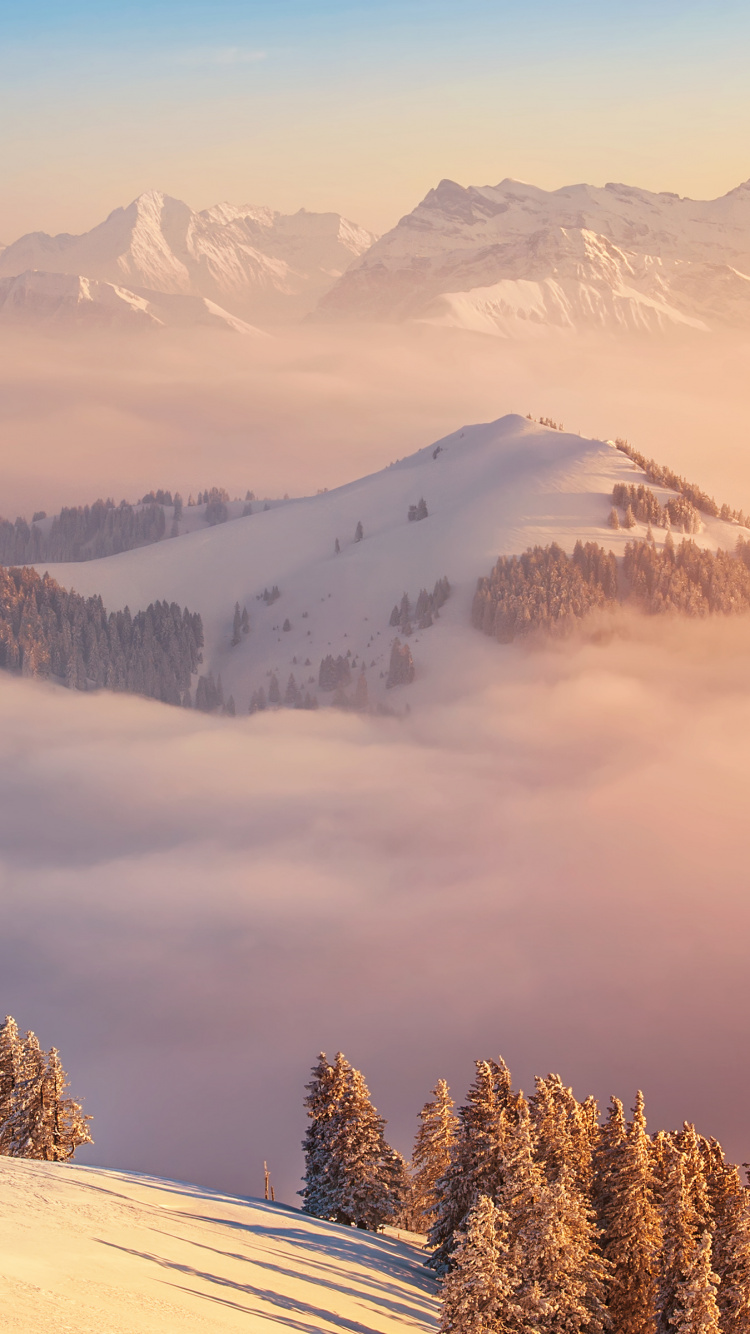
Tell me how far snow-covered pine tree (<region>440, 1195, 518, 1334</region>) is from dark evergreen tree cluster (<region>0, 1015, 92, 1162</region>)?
40.0m

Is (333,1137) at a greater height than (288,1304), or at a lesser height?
greater

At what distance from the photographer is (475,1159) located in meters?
79.8

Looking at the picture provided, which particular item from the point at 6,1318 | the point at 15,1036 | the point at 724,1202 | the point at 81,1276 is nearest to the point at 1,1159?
the point at 15,1036

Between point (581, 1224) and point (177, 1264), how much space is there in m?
20.3

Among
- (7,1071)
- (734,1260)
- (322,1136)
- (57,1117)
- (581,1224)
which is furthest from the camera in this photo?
(7,1071)

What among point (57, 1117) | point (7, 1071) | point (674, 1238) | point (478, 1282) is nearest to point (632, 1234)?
point (674, 1238)

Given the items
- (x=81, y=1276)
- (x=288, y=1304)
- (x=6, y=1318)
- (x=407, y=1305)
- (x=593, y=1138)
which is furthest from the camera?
(x=593, y=1138)

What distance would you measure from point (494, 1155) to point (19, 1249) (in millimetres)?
27600

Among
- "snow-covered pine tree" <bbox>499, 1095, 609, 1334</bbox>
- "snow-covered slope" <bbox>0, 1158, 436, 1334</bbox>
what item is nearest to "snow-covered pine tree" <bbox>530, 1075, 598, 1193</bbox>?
"snow-covered pine tree" <bbox>499, 1095, 609, 1334</bbox>

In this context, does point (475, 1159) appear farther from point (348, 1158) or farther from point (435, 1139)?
point (435, 1139)

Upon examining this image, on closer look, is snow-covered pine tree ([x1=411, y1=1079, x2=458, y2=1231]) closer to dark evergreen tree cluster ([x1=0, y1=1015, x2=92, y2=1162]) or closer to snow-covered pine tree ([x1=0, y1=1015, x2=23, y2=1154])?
dark evergreen tree cluster ([x1=0, y1=1015, x2=92, y2=1162])

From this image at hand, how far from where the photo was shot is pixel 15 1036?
103 metres

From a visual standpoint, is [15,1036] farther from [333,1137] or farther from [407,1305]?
[407,1305]

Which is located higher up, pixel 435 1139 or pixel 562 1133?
pixel 562 1133
